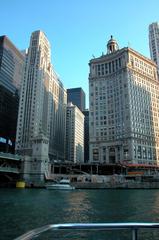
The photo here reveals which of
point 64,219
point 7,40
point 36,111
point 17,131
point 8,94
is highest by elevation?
point 7,40

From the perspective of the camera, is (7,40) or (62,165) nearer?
(62,165)

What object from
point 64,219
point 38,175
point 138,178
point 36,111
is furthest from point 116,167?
point 64,219

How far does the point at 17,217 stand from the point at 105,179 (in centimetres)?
11766

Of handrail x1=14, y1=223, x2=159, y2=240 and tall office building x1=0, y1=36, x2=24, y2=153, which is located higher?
tall office building x1=0, y1=36, x2=24, y2=153

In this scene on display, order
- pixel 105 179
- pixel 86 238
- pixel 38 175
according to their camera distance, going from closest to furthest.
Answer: pixel 86 238
pixel 38 175
pixel 105 179

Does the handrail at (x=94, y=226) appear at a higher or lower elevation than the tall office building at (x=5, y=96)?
lower

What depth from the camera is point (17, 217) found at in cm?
3120

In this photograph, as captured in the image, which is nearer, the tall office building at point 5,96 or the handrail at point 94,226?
the handrail at point 94,226

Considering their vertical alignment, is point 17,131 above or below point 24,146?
above

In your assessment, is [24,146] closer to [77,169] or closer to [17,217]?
[77,169]

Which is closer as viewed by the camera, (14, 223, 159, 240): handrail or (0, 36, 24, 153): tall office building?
(14, 223, 159, 240): handrail

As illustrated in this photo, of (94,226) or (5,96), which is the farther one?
(5,96)

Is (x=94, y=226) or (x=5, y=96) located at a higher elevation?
(x=5, y=96)

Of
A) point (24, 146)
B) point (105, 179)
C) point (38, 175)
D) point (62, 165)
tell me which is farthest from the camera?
point (24, 146)
